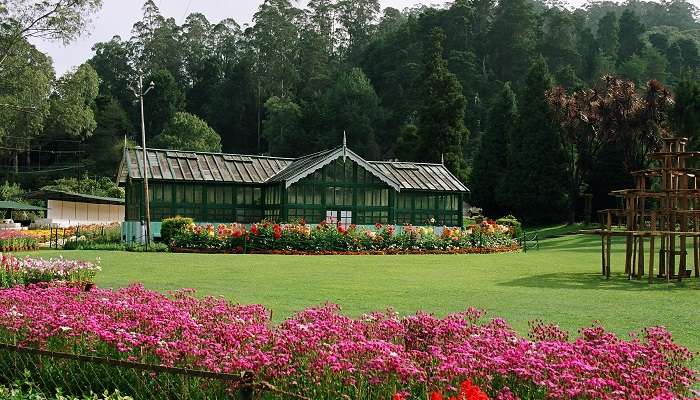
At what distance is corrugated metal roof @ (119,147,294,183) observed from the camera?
35062 mm

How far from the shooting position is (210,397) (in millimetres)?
5566

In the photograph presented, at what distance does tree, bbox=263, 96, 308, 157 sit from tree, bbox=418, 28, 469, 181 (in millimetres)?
17865

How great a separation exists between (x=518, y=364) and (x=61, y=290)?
22.9 feet

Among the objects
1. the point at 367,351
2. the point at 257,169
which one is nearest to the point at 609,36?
the point at 257,169

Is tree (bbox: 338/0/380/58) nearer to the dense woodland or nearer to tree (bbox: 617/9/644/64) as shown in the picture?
the dense woodland

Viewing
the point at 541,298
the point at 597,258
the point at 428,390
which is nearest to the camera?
the point at 428,390

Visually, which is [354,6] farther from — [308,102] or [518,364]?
[518,364]

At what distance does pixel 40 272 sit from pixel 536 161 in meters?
39.3

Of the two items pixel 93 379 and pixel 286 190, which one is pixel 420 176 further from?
pixel 93 379

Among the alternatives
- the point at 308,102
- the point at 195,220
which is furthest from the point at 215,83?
the point at 195,220

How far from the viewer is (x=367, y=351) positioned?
5.60 meters

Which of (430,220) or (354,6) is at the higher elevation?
(354,6)

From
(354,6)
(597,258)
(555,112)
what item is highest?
(354,6)

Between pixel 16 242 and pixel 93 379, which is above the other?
pixel 93 379
